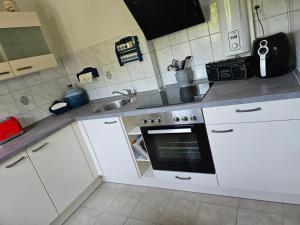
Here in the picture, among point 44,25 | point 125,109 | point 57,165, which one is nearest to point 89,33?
point 44,25

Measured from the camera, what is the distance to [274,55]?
54.8 inches

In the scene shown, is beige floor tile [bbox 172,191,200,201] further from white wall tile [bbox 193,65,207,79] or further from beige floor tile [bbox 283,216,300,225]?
white wall tile [bbox 193,65,207,79]

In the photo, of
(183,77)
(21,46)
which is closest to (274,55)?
(183,77)

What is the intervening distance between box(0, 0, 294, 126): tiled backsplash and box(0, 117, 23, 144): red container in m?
0.20

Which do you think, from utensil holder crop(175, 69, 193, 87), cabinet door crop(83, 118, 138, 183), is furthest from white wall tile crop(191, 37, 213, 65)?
cabinet door crop(83, 118, 138, 183)

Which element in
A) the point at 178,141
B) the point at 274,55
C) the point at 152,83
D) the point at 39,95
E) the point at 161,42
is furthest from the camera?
the point at 39,95

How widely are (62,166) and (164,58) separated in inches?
55.3

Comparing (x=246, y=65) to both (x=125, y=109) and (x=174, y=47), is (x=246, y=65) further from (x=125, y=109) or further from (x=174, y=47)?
(x=125, y=109)

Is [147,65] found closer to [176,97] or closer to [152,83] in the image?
[152,83]

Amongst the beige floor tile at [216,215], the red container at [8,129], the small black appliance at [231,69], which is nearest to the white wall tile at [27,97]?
the red container at [8,129]

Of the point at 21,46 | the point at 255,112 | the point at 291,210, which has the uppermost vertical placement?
the point at 21,46

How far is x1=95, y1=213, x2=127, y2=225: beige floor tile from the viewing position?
5.90 feet

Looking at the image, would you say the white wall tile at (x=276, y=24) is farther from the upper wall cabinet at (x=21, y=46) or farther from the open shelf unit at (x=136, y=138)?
the upper wall cabinet at (x=21, y=46)

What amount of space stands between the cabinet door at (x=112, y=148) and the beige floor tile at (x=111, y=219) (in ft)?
1.24
